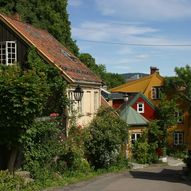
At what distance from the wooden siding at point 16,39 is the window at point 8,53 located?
242mm

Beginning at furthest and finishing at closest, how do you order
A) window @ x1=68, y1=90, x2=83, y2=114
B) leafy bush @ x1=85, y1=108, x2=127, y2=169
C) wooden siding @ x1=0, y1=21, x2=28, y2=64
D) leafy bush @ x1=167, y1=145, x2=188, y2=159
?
leafy bush @ x1=167, y1=145, x2=188, y2=159 < leafy bush @ x1=85, y1=108, x2=127, y2=169 < wooden siding @ x1=0, y1=21, x2=28, y2=64 < window @ x1=68, y1=90, x2=83, y2=114

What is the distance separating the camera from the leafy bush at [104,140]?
31406mm

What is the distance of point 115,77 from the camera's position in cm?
9569

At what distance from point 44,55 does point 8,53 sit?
2.95 meters

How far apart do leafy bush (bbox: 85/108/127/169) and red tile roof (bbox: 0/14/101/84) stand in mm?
2850

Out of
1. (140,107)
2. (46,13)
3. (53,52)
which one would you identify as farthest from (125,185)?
(140,107)

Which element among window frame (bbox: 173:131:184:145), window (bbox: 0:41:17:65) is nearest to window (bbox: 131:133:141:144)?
window frame (bbox: 173:131:184:145)

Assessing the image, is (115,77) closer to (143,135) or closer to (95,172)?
(143,135)

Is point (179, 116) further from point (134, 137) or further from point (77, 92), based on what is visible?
point (77, 92)

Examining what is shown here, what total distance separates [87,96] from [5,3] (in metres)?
15.8

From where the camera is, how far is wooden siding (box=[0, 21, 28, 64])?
30.3 meters

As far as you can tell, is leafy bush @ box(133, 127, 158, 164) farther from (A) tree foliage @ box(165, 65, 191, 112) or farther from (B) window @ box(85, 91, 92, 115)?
(B) window @ box(85, 91, 92, 115)

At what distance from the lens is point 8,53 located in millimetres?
30891

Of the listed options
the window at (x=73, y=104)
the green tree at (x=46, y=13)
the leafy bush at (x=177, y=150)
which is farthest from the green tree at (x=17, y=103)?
the leafy bush at (x=177, y=150)
